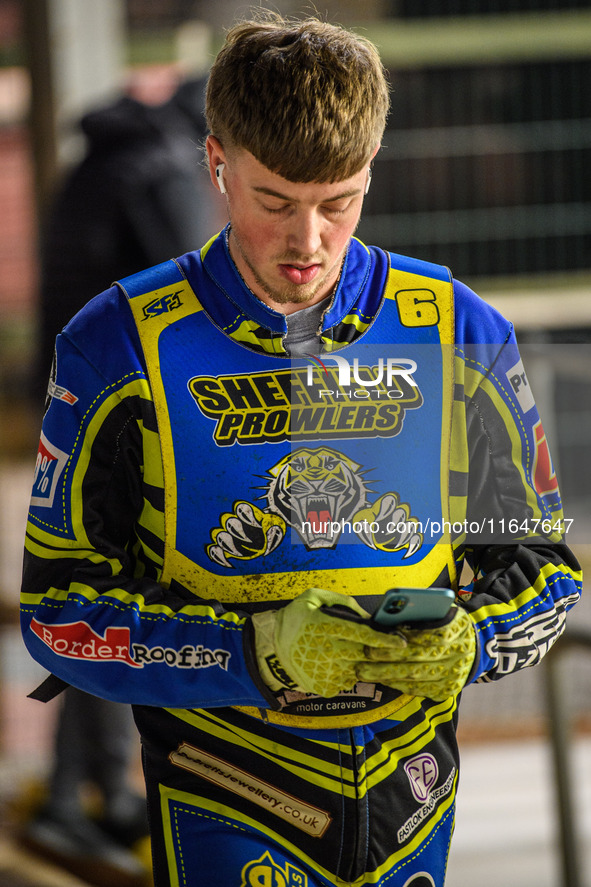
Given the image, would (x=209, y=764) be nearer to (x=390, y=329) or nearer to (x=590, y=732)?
(x=390, y=329)

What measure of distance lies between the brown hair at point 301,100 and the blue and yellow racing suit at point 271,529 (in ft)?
0.51

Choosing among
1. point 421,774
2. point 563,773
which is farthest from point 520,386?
point 563,773

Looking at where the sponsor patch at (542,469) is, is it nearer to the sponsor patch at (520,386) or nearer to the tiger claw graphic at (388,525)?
the sponsor patch at (520,386)

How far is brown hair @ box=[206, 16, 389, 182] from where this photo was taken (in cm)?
104

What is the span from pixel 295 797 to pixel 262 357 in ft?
1.50

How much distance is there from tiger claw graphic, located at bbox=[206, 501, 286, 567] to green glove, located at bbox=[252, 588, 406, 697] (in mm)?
101

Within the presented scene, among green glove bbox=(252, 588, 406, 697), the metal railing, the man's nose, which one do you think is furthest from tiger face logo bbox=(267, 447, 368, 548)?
the metal railing

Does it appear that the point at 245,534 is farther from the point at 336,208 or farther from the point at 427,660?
the point at 336,208

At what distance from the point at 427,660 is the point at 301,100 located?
0.54 metres

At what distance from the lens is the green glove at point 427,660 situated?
102cm

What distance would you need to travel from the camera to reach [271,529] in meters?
1.14

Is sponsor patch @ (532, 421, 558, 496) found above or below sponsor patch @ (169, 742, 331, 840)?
above

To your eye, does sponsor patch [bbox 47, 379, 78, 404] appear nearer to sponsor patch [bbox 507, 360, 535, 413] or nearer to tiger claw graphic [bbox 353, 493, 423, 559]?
tiger claw graphic [bbox 353, 493, 423, 559]

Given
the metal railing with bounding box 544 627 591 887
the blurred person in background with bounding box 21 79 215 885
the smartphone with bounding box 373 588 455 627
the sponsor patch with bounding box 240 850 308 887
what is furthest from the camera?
the blurred person in background with bounding box 21 79 215 885
